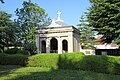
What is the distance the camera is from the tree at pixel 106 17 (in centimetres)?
2255

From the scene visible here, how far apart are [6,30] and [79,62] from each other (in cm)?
2395

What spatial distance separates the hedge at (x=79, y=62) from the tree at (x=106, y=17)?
803 cm

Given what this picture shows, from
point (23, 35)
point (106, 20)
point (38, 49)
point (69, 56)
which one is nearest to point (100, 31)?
point (106, 20)

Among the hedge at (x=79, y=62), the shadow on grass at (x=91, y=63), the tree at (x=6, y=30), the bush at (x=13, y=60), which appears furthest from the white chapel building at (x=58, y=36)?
the shadow on grass at (x=91, y=63)

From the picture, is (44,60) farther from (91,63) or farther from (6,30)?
(6,30)

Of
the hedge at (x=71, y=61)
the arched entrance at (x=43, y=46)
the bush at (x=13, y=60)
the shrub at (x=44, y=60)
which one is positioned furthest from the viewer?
the arched entrance at (x=43, y=46)

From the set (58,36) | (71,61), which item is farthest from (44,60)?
(58,36)

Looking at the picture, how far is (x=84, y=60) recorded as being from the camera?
51.7 ft

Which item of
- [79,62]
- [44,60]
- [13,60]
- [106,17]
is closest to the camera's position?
[79,62]

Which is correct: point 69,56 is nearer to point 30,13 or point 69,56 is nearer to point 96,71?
point 96,71

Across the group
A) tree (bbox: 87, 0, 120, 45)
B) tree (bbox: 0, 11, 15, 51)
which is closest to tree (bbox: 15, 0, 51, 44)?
tree (bbox: 0, 11, 15, 51)

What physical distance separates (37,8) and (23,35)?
22.4 feet

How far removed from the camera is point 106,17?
2383cm

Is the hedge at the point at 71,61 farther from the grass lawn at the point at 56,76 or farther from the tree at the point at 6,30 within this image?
the tree at the point at 6,30
